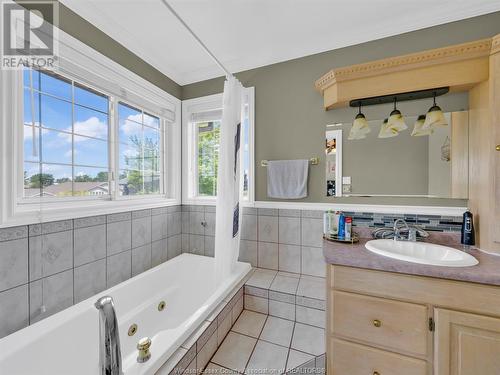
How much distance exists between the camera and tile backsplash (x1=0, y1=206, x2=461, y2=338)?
1.11 meters

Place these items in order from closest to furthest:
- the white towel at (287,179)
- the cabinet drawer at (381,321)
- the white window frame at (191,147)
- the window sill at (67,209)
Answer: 1. the cabinet drawer at (381,321)
2. the window sill at (67,209)
3. the white towel at (287,179)
4. the white window frame at (191,147)

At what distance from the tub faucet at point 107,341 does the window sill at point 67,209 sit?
86 cm

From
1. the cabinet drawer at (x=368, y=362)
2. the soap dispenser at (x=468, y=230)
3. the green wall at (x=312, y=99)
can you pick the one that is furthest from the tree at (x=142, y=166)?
the soap dispenser at (x=468, y=230)

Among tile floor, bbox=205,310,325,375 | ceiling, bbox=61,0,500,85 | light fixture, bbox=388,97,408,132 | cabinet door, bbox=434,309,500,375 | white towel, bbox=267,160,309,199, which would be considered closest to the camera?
cabinet door, bbox=434,309,500,375

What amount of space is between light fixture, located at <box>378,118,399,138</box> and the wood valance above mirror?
0.70 ft

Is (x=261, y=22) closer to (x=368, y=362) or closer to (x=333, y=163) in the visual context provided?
(x=333, y=163)

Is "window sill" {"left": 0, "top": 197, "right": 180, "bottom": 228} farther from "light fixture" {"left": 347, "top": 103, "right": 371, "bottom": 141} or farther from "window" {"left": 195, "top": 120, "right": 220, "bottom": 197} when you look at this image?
"light fixture" {"left": 347, "top": 103, "right": 371, "bottom": 141}

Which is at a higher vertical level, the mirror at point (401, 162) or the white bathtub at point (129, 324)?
the mirror at point (401, 162)

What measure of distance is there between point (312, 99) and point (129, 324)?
2315 mm

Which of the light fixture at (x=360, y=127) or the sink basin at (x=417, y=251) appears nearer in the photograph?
the sink basin at (x=417, y=251)

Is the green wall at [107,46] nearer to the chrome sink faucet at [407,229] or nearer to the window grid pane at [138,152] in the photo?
the window grid pane at [138,152]

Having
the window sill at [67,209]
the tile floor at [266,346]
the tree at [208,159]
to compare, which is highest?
the tree at [208,159]

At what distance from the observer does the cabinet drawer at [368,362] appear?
1.01 meters

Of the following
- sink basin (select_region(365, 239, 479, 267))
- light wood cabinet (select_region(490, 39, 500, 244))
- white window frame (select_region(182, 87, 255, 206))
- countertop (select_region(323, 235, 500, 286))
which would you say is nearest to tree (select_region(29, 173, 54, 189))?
white window frame (select_region(182, 87, 255, 206))
